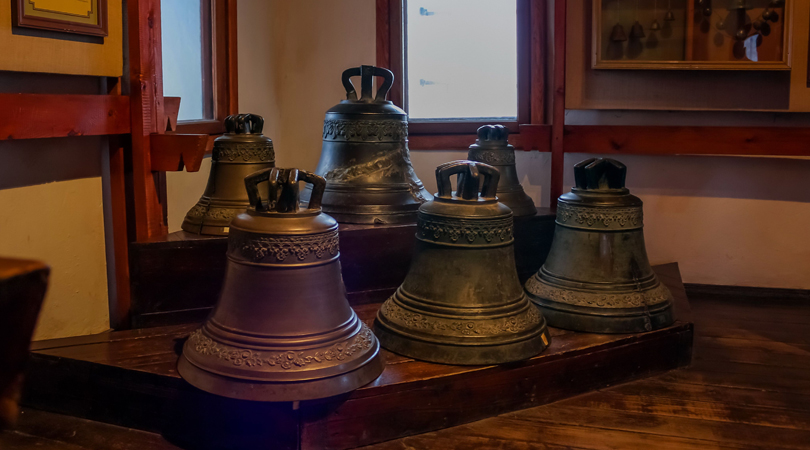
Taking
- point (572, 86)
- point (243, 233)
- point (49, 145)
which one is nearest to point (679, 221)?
point (572, 86)

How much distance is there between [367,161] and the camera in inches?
110

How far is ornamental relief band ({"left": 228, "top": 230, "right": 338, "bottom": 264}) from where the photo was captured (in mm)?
1813

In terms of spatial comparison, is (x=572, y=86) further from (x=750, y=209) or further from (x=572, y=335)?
(x=572, y=335)

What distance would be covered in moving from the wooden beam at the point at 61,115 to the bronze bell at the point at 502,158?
54.7 inches

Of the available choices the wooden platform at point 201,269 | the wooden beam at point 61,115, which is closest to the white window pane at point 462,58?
the wooden platform at point 201,269

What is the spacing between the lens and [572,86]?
3.22m

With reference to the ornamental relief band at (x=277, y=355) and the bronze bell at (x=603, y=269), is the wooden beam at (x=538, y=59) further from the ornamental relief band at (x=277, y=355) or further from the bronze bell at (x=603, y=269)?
the ornamental relief band at (x=277, y=355)

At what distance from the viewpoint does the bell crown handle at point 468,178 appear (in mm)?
2098

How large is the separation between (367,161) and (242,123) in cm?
51

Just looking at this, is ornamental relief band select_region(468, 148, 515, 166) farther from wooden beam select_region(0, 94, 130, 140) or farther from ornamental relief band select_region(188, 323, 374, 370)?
wooden beam select_region(0, 94, 130, 140)

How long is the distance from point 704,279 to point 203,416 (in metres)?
2.57

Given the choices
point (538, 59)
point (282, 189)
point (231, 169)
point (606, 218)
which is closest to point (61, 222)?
point (231, 169)

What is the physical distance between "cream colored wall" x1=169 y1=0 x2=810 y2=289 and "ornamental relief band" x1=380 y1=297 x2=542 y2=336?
1.37m

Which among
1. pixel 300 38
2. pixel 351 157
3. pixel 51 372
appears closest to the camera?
pixel 51 372
